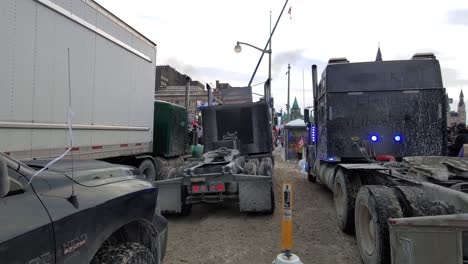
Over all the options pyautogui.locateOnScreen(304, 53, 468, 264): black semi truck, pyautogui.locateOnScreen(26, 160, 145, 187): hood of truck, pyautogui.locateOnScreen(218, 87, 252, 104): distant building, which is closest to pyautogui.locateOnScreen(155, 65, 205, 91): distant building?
pyautogui.locateOnScreen(218, 87, 252, 104): distant building

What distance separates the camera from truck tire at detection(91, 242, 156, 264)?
7.78ft

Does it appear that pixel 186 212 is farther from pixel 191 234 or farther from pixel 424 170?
pixel 424 170

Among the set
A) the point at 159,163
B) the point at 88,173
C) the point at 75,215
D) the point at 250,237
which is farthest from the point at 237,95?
the point at 75,215

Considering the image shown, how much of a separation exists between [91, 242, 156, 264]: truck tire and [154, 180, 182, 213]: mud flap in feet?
13.6

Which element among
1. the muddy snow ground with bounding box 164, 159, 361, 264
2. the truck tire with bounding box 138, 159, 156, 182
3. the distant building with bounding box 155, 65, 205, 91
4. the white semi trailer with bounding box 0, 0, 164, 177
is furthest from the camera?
the distant building with bounding box 155, 65, 205, 91

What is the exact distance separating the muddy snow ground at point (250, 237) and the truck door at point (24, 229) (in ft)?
10.0

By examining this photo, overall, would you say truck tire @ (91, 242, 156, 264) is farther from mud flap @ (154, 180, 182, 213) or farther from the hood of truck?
mud flap @ (154, 180, 182, 213)

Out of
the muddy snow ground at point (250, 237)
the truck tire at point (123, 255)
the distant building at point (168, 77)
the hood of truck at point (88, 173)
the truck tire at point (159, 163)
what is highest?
the distant building at point (168, 77)

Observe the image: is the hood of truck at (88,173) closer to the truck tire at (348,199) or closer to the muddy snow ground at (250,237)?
the muddy snow ground at (250,237)

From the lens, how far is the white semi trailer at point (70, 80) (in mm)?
4543

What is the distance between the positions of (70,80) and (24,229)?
4389mm

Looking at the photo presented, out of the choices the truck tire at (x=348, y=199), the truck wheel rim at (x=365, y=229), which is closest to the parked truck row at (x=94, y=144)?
the truck tire at (x=348, y=199)

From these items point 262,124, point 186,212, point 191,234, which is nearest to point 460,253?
point 191,234

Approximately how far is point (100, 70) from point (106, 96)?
560mm
